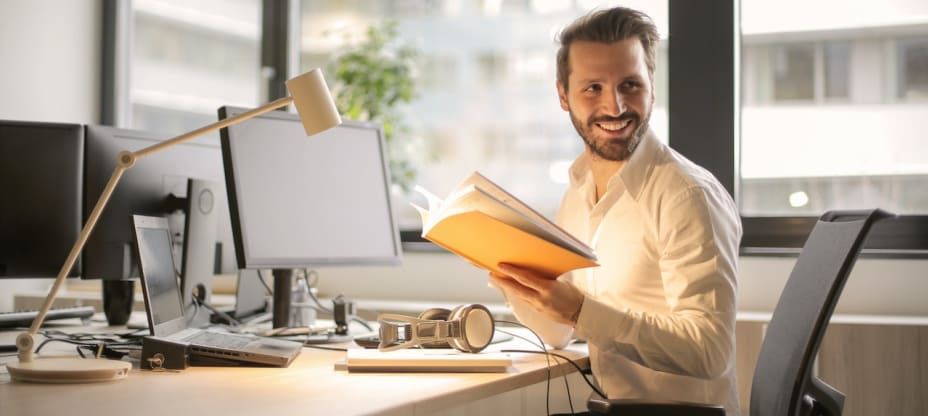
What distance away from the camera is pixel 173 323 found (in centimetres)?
187

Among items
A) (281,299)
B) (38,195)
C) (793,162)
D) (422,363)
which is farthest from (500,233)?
(793,162)

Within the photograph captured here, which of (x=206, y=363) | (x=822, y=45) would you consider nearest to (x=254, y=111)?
(x=206, y=363)

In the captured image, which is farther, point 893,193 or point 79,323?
point 893,193

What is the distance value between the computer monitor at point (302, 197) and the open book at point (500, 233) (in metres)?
0.57

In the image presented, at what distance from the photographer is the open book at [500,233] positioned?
146cm

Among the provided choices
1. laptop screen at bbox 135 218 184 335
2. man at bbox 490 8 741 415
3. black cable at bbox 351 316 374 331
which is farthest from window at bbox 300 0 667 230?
laptop screen at bbox 135 218 184 335

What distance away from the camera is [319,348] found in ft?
6.49

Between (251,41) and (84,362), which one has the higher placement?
(251,41)

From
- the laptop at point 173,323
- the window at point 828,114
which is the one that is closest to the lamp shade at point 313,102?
the laptop at point 173,323

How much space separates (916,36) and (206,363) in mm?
2321

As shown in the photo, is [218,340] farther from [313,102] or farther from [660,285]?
[660,285]

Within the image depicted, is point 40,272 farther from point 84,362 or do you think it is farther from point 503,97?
point 503,97

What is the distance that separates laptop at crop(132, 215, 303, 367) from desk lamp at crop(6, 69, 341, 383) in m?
0.14

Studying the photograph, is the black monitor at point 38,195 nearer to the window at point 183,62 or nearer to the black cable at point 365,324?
the black cable at point 365,324
